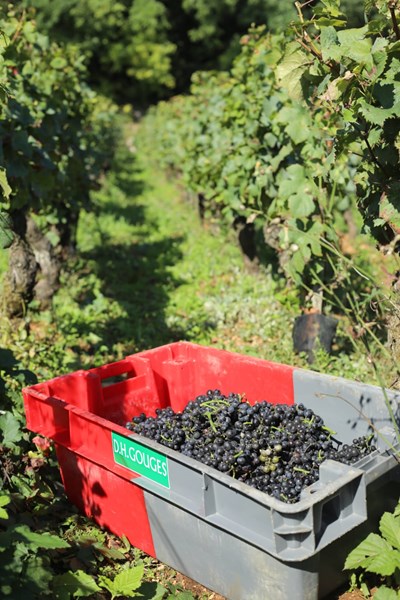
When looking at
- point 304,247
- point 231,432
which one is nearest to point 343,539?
point 231,432

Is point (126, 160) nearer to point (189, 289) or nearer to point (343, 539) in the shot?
point (189, 289)

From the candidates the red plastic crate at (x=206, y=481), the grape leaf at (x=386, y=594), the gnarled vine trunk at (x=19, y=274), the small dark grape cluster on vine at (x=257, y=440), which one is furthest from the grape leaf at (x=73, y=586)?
the gnarled vine trunk at (x=19, y=274)

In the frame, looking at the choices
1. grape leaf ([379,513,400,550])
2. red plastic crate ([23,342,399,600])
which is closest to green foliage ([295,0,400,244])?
red plastic crate ([23,342,399,600])

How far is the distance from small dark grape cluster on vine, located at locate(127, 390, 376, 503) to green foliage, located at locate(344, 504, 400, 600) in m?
0.36

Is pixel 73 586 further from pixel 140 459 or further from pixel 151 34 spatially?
pixel 151 34

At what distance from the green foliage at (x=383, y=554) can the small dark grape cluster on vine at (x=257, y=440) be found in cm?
36

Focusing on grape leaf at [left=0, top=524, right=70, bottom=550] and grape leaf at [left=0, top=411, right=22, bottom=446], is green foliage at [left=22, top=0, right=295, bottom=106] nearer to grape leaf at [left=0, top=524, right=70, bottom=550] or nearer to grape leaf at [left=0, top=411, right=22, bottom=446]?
grape leaf at [left=0, top=411, right=22, bottom=446]

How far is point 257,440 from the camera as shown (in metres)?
3.46

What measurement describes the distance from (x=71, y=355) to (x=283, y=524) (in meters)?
3.38

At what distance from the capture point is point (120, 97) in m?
31.5

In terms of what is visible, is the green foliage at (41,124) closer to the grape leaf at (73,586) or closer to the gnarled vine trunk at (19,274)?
the gnarled vine trunk at (19,274)

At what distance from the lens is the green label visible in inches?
125

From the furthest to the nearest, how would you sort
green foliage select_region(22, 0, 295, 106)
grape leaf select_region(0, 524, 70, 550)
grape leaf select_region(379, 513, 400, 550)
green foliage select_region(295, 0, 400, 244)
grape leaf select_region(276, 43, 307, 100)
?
green foliage select_region(22, 0, 295, 106)
grape leaf select_region(276, 43, 307, 100)
green foliage select_region(295, 0, 400, 244)
grape leaf select_region(379, 513, 400, 550)
grape leaf select_region(0, 524, 70, 550)

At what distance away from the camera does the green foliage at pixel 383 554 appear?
9.05 ft
